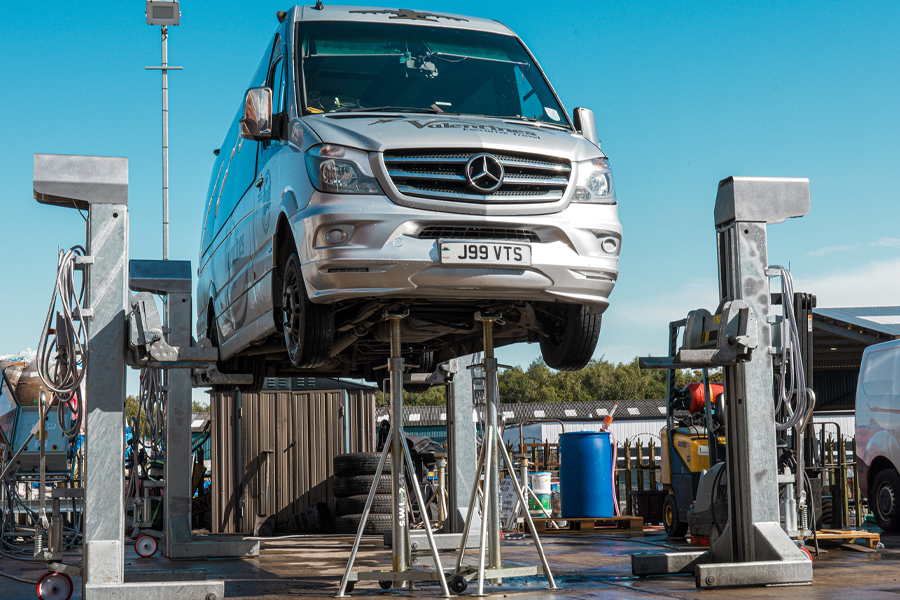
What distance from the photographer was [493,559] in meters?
6.43

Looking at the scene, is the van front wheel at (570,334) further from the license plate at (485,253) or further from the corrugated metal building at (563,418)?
the corrugated metal building at (563,418)

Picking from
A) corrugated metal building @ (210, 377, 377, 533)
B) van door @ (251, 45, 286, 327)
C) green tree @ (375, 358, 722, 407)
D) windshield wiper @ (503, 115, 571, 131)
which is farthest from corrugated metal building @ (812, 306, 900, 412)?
green tree @ (375, 358, 722, 407)

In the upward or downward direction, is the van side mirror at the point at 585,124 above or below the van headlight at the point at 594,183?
above

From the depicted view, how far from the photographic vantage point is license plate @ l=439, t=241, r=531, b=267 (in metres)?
5.50

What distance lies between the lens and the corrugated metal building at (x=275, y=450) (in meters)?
15.7

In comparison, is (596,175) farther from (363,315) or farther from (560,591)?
(560,591)

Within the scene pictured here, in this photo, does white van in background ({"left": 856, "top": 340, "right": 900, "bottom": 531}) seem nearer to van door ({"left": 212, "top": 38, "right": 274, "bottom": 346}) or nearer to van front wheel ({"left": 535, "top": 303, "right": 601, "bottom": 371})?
van front wheel ({"left": 535, "top": 303, "right": 601, "bottom": 371})

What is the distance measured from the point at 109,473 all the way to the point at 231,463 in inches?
405

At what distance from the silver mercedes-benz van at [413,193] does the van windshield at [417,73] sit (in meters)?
0.01

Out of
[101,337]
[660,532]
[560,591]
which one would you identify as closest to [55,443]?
[660,532]

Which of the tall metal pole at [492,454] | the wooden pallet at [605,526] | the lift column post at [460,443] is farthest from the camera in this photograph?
the wooden pallet at [605,526]

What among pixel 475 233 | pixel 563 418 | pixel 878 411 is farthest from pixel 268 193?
pixel 563 418

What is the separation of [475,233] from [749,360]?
2.21 meters

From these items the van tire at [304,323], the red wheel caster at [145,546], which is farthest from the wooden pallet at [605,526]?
the van tire at [304,323]
